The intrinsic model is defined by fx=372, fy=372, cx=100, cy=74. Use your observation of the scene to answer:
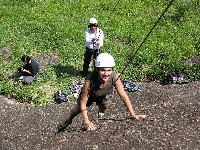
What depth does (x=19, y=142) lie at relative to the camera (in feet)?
42.7

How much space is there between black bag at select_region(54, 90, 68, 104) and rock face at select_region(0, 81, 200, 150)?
26cm

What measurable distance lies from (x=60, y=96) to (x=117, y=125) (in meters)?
4.94

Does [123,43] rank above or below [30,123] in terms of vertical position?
above

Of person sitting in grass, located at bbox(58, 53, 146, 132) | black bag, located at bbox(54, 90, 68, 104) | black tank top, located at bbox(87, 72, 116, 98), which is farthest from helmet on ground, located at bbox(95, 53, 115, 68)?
black bag, located at bbox(54, 90, 68, 104)

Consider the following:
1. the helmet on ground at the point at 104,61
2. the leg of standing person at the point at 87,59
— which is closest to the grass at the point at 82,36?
the leg of standing person at the point at 87,59

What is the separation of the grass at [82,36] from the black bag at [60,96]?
1.46ft

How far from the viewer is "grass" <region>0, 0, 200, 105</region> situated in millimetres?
17906

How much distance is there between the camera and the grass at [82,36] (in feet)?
58.7

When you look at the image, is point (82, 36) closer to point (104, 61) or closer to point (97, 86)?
point (97, 86)

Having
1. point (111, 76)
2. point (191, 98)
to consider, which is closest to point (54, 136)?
point (111, 76)

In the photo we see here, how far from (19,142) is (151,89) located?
649 cm

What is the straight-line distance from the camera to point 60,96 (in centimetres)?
1630

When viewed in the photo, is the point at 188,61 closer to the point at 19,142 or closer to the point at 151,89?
the point at 151,89

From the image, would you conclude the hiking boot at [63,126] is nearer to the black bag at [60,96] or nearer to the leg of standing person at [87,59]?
the black bag at [60,96]
